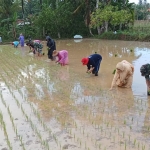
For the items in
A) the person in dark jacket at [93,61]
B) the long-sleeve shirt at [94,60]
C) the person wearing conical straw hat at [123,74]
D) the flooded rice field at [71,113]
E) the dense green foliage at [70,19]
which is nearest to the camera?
the flooded rice field at [71,113]

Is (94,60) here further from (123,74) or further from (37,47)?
(37,47)

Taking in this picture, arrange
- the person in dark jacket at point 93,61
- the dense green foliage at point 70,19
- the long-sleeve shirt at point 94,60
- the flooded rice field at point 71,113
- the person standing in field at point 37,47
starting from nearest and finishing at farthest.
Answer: the flooded rice field at point 71,113 < the person in dark jacket at point 93,61 < the long-sleeve shirt at point 94,60 < the person standing in field at point 37,47 < the dense green foliage at point 70,19

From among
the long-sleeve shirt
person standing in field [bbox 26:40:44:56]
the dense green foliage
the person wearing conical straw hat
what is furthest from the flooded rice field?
the dense green foliage

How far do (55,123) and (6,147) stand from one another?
1.11m

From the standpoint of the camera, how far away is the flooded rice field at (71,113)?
4.11m

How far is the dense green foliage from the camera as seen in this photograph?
22.5 meters

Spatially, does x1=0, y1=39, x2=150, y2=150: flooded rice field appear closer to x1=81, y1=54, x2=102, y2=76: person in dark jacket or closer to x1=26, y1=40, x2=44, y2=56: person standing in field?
x1=81, y1=54, x2=102, y2=76: person in dark jacket

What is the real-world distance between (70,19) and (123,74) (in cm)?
1882

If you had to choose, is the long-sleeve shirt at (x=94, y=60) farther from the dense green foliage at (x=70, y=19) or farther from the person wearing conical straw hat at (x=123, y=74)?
the dense green foliage at (x=70, y=19)

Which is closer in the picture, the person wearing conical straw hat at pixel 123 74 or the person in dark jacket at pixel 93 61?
the person wearing conical straw hat at pixel 123 74

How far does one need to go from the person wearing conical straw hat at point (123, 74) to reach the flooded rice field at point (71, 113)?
19 centimetres

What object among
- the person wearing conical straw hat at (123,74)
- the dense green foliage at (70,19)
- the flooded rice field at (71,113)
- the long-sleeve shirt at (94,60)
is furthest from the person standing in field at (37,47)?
the dense green foliage at (70,19)

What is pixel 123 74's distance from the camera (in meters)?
6.94

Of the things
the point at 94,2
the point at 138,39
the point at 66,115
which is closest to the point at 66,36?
the point at 94,2
